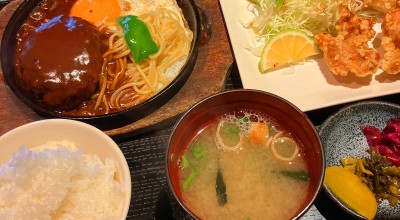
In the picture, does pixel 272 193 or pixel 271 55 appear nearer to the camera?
pixel 272 193

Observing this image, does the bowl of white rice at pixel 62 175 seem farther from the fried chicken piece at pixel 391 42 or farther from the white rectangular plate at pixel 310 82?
the fried chicken piece at pixel 391 42

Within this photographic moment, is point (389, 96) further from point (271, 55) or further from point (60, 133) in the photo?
point (60, 133)

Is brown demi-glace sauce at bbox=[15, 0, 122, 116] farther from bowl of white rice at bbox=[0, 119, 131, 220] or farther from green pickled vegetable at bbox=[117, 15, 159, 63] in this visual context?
bowl of white rice at bbox=[0, 119, 131, 220]

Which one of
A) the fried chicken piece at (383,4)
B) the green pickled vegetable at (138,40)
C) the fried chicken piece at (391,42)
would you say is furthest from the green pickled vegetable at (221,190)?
the fried chicken piece at (383,4)

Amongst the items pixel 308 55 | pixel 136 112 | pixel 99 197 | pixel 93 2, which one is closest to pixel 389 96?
pixel 308 55

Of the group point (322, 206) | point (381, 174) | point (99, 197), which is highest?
point (99, 197)

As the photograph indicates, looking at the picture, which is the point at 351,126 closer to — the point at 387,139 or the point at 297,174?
the point at 387,139
